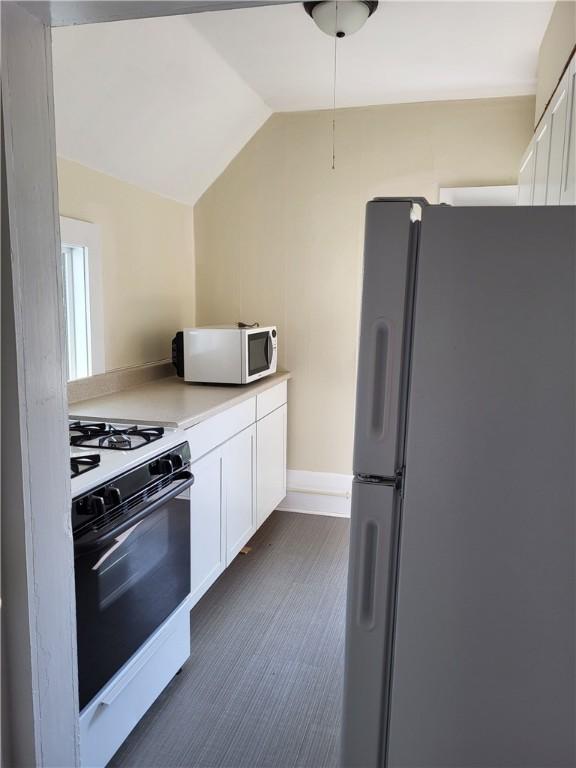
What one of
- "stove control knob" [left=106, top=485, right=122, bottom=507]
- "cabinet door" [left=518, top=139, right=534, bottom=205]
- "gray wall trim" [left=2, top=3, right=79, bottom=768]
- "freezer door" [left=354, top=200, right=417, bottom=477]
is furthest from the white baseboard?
"freezer door" [left=354, top=200, right=417, bottom=477]

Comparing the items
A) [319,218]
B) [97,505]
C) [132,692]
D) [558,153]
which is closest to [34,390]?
[97,505]

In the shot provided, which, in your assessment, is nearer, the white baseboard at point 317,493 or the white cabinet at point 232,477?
the white cabinet at point 232,477

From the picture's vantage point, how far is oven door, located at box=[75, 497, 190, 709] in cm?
151

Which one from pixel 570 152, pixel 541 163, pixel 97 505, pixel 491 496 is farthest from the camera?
pixel 541 163

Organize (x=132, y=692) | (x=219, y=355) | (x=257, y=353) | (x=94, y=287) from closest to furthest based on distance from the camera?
(x=132, y=692), (x=94, y=287), (x=219, y=355), (x=257, y=353)

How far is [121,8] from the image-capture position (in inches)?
41.9

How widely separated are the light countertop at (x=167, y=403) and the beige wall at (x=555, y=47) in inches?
67.6

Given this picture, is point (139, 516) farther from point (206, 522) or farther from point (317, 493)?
point (317, 493)

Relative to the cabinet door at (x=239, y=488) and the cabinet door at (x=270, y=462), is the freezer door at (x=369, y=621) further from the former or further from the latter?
the cabinet door at (x=270, y=462)

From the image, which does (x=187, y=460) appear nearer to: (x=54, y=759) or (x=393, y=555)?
(x=54, y=759)

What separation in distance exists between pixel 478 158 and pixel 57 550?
295 cm

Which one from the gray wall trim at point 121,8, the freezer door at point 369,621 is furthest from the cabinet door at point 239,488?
the gray wall trim at point 121,8

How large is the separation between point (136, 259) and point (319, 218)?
44.5 inches

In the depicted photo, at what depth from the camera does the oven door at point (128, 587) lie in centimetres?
151
